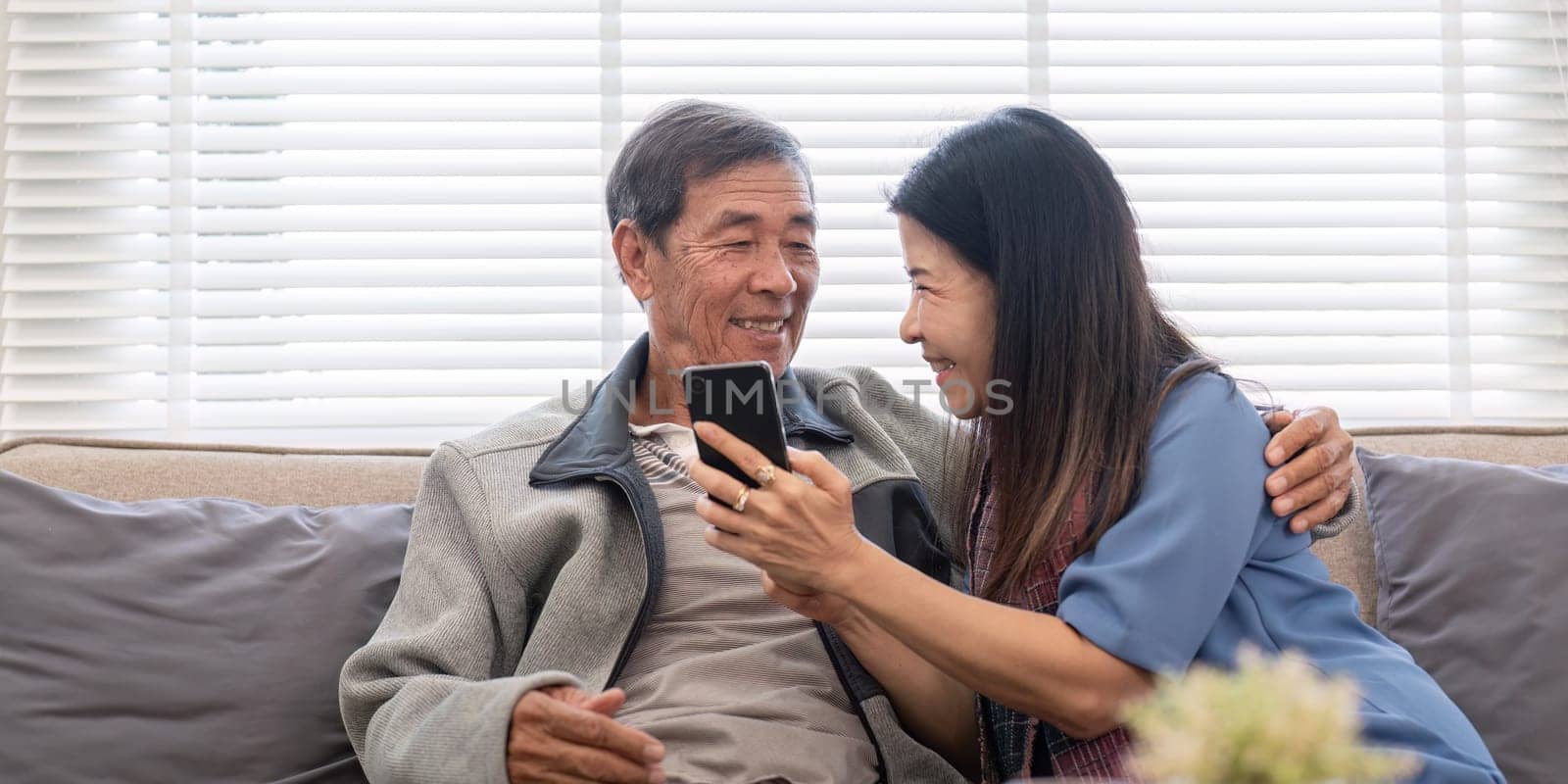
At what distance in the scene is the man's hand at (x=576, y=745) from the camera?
4.12 ft

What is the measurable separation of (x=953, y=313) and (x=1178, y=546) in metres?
0.38

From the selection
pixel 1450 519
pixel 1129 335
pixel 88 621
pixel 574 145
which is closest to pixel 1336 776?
pixel 1129 335

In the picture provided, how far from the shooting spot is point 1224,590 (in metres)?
1.20

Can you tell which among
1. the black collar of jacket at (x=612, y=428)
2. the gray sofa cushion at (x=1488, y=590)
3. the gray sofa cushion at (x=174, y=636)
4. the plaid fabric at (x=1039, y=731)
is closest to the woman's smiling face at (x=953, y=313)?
the plaid fabric at (x=1039, y=731)

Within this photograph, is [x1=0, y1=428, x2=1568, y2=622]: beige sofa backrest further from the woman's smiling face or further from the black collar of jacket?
the woman's smiling face

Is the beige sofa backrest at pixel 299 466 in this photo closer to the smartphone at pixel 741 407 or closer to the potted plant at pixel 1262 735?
the smartphone at pixel 741 407

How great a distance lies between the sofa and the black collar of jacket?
321 mm

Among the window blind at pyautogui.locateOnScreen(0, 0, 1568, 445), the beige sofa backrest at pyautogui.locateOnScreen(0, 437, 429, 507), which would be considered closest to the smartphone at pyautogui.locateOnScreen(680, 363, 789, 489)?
the beige sofa backrest at pyautogui.locateOnScreen(0, 437, 429, 507)

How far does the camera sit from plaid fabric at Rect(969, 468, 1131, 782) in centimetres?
126

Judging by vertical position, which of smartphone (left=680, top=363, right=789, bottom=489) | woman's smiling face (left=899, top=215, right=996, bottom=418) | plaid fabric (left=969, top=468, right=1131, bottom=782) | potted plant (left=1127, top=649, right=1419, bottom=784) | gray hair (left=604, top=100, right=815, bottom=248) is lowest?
plaid fabric (left=969, top=468, right=1131, bottom=782)

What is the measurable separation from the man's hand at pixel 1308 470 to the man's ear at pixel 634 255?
36.3 inches

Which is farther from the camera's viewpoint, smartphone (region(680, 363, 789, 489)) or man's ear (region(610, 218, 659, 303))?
man's ear (region(610, 218, 659, 303))

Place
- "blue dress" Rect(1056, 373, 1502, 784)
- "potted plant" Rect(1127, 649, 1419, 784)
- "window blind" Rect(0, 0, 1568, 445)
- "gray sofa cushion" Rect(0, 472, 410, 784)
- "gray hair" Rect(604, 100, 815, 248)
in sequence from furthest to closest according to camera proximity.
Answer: "window blind" Rect(0, 0, 1568, 445), "gray hair" Rect(604, 100, 815, 248), "gray sofa cushion" Rect(0, 472, 410, 784), "blue dress" Rect(1056, 373, 1502, 784), "potted plant" Rect(1127, 649, 1419, 784)

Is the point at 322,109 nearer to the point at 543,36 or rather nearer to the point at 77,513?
the point at 543,36
